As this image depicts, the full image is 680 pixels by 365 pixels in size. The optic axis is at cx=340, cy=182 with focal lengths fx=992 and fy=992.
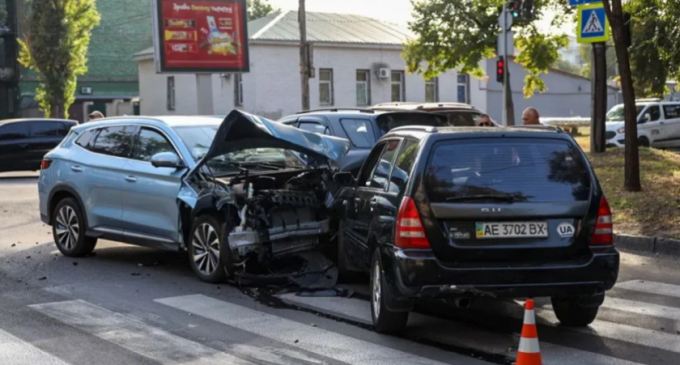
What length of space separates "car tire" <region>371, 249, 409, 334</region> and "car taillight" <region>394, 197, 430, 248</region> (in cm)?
39

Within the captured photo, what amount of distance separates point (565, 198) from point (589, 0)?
10.7 m

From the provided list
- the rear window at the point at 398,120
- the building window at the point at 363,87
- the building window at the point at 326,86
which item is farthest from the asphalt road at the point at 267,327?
the building window at the point at 363,87

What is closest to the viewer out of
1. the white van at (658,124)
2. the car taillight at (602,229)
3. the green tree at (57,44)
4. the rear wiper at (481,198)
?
the rear wiper at (481,198)

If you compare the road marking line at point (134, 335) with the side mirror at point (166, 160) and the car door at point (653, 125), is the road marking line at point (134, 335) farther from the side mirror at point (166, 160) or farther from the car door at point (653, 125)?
the car door at point (653, 125)

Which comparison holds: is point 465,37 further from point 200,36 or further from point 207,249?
point 207,249

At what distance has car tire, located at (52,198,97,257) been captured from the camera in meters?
12.0

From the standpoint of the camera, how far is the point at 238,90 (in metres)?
42.8

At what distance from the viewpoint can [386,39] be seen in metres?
46.8

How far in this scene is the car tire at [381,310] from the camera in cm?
746

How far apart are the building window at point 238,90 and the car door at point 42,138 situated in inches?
608

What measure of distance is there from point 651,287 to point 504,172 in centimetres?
323

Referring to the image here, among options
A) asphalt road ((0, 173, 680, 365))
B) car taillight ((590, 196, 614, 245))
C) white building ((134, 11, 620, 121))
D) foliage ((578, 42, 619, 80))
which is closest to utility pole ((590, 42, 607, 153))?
foliage ((578, 42, 619, 80))

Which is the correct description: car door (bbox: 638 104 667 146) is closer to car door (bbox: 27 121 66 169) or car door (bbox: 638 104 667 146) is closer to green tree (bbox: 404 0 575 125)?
green tree (bbox: 404 0 575 125)

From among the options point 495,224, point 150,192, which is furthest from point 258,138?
point 495,224
